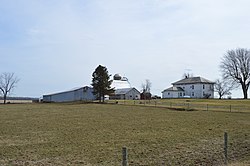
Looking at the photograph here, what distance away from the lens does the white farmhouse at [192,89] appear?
102 m

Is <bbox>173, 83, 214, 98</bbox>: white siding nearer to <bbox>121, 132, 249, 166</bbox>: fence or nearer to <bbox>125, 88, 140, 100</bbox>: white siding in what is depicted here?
<bbox>125, 88, 140, 100</bbox>: white siding

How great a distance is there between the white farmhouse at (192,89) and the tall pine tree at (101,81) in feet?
117

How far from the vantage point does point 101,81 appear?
248 feet

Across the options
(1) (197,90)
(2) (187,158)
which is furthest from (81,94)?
(2) (187,158)

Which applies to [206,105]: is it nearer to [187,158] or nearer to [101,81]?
[101,81]

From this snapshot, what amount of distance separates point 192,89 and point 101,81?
39.9 metres

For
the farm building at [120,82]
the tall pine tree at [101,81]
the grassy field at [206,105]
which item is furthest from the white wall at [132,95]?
the grassy field at [206,105]

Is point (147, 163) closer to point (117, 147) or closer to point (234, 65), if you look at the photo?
point (117, 147)

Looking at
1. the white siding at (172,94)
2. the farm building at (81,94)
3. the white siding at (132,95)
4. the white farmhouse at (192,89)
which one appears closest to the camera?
the farm building at (81,94)

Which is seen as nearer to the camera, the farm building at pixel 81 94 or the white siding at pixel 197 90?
the farm building at pixel 81 94

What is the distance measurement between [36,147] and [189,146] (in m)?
7.30

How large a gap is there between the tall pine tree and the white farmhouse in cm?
3561

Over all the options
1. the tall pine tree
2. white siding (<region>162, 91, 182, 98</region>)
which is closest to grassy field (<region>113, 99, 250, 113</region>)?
the tall pine tree

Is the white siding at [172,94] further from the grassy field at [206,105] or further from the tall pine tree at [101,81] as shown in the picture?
the grassy field at [206,105]
